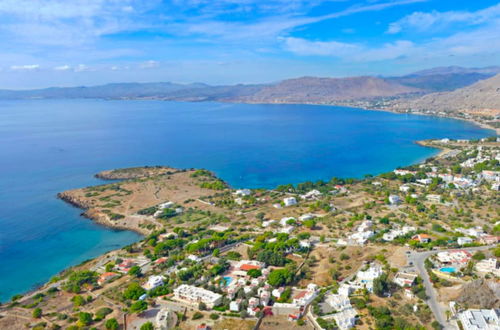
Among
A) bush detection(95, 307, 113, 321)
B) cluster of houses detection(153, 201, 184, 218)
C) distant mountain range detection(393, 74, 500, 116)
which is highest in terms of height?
distant mountain range detection(393, 74, 500, 116)

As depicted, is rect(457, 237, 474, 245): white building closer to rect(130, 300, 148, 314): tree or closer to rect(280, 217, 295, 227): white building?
rect(280, 217, 295, 227): white building

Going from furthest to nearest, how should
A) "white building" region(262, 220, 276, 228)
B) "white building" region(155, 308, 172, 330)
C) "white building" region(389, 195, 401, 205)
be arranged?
1. "white building" region(389, 195, 401, 205)
2. "white building" region(262, 220, 276, 228)
3. "white building" region(155, 308, 172, 330)

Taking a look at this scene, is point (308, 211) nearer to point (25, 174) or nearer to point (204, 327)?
point (204, 327)

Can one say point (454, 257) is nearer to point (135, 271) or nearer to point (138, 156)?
point (135, 271)

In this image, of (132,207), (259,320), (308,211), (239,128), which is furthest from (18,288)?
(239,128)

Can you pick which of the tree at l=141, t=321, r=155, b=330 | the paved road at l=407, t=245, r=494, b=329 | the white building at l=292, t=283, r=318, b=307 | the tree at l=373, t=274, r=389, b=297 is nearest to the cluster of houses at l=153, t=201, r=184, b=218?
the tree at l=141, t=321, r=155, b=330

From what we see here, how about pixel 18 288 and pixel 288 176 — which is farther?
pixel 288 176

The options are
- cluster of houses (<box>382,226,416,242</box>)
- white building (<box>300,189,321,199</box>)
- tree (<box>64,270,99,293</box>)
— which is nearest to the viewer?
tree (<box>64,270,99,293</box>)
